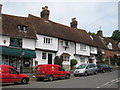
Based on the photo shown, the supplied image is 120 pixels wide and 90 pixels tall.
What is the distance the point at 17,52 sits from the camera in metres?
25.2

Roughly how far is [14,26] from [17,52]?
186 inches

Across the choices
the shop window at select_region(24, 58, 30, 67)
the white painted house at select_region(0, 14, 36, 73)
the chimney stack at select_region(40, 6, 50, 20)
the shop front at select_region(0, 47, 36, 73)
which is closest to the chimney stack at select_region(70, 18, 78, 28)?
the chimney stack at select_region(40, 6, 50, 20)

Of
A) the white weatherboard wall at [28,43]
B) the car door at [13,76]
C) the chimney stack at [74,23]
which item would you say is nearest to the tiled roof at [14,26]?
the white weatherboard wall at [28,43]

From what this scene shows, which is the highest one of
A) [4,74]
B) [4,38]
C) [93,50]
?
[4,38]

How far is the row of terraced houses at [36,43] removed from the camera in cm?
2589

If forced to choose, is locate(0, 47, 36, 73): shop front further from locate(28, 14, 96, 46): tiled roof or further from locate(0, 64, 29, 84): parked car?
locate(0, 64, 29, 84): parked car

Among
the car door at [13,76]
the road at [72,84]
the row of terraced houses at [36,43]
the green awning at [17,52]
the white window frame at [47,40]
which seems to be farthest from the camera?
the white window frame at [47,40]

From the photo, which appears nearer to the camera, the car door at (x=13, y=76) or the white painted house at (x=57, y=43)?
the car door at (x=13, y=76)

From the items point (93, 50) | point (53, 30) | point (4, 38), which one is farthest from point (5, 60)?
point (93, 50)

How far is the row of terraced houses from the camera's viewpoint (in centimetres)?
2589

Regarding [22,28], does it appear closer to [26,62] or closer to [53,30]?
[26,62]

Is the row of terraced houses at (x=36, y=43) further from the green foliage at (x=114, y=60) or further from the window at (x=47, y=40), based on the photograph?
the green foliage at (x=114, y=60)

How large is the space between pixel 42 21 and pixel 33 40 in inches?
255

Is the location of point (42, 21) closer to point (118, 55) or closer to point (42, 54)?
point (42, 54)
